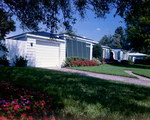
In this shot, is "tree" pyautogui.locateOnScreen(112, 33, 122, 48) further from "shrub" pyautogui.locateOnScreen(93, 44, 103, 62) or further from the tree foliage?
"shrub" pyautogui.locateOnScreen(93, 44, 103, 62)

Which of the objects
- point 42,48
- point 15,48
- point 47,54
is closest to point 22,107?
point 15,48

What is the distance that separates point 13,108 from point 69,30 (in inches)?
163

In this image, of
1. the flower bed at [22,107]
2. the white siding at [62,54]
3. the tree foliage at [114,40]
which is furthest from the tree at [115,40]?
the flower bed at [22,107]

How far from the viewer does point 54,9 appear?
5.47 metres

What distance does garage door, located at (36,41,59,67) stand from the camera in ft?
38.7

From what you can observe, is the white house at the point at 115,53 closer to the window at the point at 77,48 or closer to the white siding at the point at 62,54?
the window at the point at 77,48

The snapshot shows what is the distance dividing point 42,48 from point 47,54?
0.83 metres

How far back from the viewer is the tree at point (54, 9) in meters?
5.17

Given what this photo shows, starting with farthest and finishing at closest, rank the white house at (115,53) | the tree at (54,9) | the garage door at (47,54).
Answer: the white house at (115,53)
the garage door at (47,54)
the tree at (54,9)

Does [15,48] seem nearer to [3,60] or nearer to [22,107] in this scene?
[3,60]

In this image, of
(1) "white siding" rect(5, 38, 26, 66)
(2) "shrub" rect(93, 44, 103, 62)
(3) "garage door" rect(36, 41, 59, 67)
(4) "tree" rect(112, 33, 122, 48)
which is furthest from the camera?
(4) "tree" rect(112, 33, 122, 48)

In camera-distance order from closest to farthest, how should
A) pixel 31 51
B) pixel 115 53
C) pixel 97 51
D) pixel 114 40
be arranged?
pixel 31 51 < pixel 97 51 < pixel 115 53 < pixel 114 40

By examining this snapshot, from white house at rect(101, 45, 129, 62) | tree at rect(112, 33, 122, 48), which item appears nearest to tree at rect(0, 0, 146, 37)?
white house at rect(101, 45, 129, 62)

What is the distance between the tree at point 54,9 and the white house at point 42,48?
3072 mm
